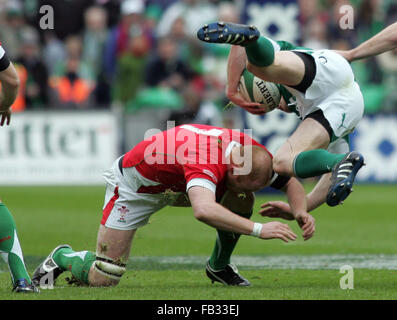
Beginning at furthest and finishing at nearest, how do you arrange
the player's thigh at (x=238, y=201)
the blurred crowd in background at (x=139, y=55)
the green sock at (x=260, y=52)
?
the blurred crowd in background at (x=139, y=55), the player's thigh at (x=238, y=201), the green sock at (x=260, y=52)

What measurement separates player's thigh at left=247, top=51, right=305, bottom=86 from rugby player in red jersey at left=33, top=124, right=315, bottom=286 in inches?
19.6

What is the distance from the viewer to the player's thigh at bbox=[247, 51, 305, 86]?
6684 mm

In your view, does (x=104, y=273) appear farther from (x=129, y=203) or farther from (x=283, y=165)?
(x=283, y=165)

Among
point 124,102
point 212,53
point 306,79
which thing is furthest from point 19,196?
point 306,79

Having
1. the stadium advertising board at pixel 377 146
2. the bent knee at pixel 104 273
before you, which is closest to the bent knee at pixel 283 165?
the bent knee at pixel 104 273

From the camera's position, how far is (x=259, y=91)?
7445 millimetres

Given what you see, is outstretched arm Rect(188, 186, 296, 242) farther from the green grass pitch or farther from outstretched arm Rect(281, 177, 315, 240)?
outstretched arm Rect(281, 177, 315, 240)

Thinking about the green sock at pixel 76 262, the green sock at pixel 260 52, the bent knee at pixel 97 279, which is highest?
the green sock at pixel 260 52

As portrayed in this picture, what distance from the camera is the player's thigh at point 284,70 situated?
6684 millimetres

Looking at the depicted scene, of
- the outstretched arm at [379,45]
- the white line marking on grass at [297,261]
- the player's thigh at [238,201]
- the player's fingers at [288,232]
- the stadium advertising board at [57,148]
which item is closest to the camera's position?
the player's fingers at [288,232]

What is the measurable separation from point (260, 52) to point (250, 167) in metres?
0.88

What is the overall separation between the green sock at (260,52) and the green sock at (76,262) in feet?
6.24

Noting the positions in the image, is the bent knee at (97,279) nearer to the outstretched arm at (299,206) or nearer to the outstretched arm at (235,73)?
the outstretched arm at (299,206)

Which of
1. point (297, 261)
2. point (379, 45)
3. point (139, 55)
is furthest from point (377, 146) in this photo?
point (379, 45)
